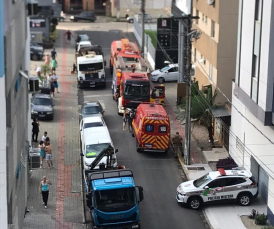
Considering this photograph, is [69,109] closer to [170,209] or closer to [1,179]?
[170,209]

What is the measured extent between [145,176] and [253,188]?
20.8ft

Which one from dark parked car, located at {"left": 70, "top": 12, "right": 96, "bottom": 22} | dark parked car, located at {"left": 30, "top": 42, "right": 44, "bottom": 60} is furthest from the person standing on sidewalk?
dark parked car, located at {"left": 70, "top": 12, "right": 96, "bottom": 22}

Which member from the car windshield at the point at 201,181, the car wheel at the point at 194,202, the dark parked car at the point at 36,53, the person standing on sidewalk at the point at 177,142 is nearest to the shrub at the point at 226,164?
the car windshield at the point at 201,181

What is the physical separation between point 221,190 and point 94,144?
7673mm

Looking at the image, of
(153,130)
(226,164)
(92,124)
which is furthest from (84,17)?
(226,164)

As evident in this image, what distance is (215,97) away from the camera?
42.0 meters

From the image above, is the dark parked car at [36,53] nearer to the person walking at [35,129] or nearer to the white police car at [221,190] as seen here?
the person walking at [35,129]

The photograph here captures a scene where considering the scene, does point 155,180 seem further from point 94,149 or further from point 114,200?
point 114,200

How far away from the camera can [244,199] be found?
31.8 m

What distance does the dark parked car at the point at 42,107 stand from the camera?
44.8m

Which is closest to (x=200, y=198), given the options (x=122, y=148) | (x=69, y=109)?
(x=122, y=148)

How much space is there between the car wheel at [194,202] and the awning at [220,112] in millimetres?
8663

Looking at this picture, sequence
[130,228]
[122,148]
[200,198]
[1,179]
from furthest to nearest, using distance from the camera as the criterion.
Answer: [122,148], [200,198], [130,228], [1,179]

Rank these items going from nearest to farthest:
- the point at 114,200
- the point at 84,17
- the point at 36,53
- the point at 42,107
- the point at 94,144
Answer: the point at 114,200 < the point at 94,144 < the point at 42,107 < the point at 36,53 < the point at 84,17
